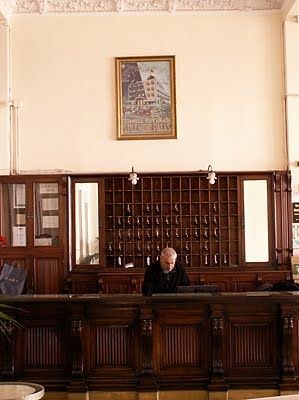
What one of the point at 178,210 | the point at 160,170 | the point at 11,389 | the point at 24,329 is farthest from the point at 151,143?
the point at 11,389

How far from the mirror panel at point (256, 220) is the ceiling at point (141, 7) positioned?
302 centimetres

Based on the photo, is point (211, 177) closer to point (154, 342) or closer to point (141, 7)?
point (141, 7)

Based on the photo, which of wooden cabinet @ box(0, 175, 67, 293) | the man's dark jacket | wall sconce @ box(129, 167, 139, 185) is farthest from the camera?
wooden cabinet @ box(0, 175, 67, 293)

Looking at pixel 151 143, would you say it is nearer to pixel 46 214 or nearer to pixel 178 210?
pixel 178 210

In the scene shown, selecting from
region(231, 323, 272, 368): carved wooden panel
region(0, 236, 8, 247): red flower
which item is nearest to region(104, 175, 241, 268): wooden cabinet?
region(0, 236, 8, 247): red flower

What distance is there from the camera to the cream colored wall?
11734 mm

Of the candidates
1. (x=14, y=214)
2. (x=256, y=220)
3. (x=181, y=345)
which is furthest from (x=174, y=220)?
(x=181, y=345)

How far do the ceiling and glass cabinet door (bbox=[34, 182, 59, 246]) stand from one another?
10.1ft

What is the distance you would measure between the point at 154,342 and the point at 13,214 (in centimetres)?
497

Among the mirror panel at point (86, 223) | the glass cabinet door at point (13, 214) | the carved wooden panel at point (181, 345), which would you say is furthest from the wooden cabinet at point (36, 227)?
the carved wooden panel at point (181, 345)

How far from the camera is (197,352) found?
24.0 ft

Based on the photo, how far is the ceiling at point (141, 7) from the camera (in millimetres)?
11812

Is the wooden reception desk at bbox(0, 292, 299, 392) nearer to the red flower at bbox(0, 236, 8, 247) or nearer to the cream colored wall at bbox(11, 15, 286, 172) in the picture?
the red flower at bbox(0, 236, 8, 247)

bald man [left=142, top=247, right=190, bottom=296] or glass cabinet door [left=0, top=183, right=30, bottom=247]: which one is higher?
glass cabinet door [left=0, top=183, right=30, bottom=247]
